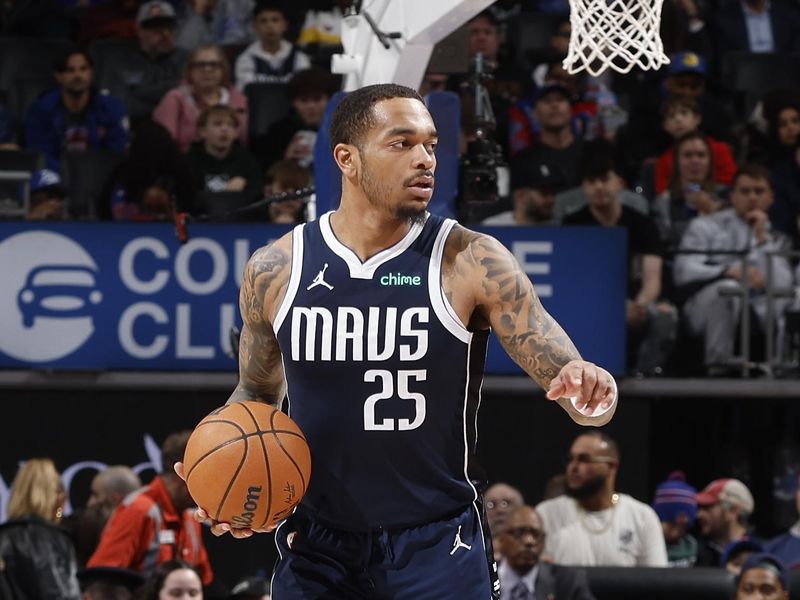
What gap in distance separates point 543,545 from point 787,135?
19.4 feet

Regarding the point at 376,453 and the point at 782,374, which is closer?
the point at 376,453

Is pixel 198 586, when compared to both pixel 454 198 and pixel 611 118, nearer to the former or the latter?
pixel 454 198

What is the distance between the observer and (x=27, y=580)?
28.8 ft

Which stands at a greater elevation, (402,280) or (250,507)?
(402,280)

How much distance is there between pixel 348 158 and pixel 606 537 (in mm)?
5179

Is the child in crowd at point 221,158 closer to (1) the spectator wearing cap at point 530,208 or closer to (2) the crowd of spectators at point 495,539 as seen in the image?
(1) the spectator wearing cap at point 530,208

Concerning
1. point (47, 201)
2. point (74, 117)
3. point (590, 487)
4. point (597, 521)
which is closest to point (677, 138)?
point (590, 487)

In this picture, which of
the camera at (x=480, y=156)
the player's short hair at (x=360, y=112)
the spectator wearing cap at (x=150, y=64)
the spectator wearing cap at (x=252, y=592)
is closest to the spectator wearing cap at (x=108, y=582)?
the spectator wearing cap at (x=252, y=592)

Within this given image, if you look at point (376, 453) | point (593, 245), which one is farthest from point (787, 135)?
point (376, 453)

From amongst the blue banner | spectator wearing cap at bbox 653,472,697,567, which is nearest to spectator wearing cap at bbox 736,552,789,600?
Result: spectator wearing cap at bbox 653,472,697,567

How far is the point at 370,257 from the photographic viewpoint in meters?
5.12

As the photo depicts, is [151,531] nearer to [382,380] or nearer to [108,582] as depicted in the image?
[108,582]

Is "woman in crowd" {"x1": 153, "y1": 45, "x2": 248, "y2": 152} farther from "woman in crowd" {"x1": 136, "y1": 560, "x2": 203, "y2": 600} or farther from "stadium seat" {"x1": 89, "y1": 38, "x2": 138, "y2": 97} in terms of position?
"woman in crowd" {"x1": 136, "y1": 560, "x2": 203, "y2": 600}

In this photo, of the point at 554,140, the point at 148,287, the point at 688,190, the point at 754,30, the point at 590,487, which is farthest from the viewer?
the point at 754,30
